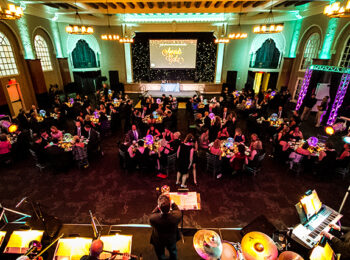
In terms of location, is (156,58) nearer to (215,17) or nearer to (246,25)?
(215,17)

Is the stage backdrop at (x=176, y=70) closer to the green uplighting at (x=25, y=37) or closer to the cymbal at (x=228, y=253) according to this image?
the green uplighting at (x=25, y=37)

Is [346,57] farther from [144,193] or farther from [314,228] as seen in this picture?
[144,193]

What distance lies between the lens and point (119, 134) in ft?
30.7

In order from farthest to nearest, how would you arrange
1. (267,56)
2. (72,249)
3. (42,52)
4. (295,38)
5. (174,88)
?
(174,88), (267,56), (295,38), (42,52), (72,249)

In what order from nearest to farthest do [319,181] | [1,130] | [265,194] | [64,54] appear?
[265,194] → [319,181] → [1,130] → [64,54]

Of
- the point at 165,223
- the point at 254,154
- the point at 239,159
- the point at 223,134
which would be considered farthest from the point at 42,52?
the point at 165,223

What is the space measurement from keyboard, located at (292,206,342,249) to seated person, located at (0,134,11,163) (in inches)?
327

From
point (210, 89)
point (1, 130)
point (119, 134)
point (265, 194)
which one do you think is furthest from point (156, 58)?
point (265, 194)

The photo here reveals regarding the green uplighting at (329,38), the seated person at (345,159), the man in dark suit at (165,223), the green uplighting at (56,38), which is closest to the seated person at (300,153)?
the seated person at (345,159)

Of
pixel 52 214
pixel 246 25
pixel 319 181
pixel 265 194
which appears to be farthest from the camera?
pixel 246 25

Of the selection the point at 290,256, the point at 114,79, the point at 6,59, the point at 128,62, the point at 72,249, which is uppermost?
the point at 6,59

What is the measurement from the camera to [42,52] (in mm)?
13477

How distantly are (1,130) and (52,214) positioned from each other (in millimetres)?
5307

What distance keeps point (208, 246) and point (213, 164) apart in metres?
3.83
